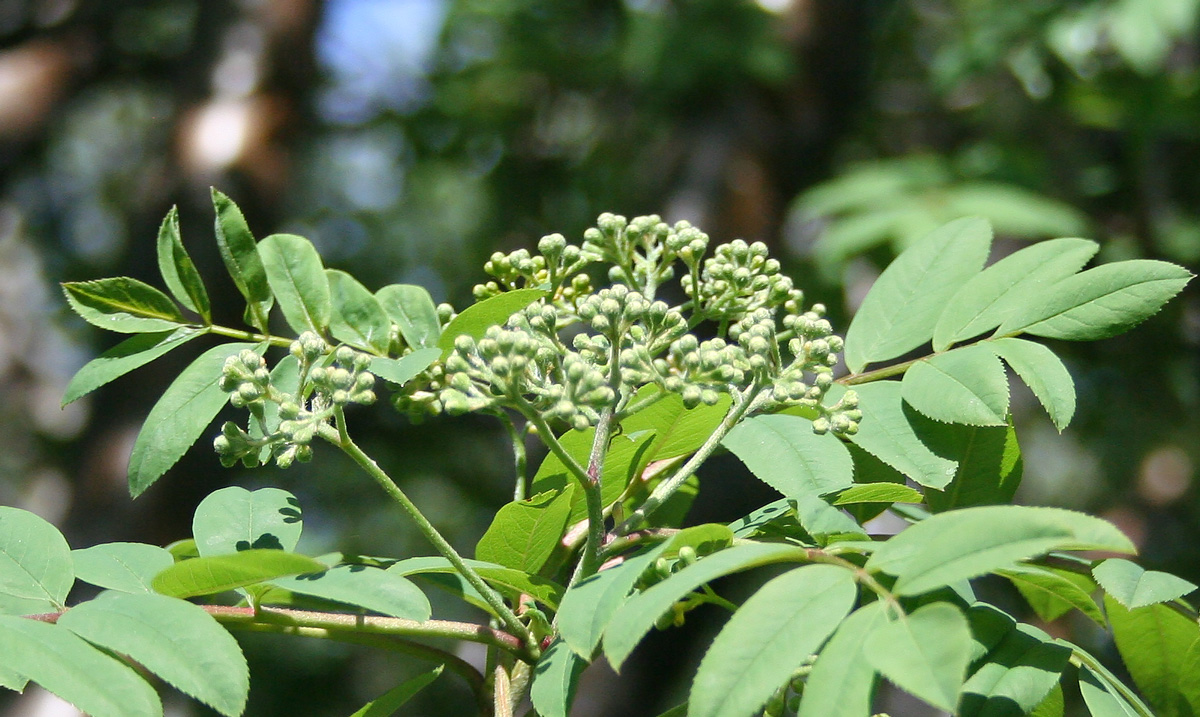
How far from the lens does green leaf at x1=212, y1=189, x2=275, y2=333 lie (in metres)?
0.96

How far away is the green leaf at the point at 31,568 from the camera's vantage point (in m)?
0.77

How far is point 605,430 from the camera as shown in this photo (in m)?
0.78

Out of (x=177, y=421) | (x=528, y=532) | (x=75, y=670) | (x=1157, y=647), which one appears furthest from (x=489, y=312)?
(x=1157, y=647)

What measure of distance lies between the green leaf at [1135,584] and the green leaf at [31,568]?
854 millimetres

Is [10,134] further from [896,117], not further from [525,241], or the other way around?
[896,117]

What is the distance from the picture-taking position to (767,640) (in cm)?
62

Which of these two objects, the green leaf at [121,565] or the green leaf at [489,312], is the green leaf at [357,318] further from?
the green leaf at [121,565]

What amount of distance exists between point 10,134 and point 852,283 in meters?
4.42

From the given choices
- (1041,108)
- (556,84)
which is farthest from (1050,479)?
(556,84)

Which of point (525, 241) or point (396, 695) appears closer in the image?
point (396, 695)

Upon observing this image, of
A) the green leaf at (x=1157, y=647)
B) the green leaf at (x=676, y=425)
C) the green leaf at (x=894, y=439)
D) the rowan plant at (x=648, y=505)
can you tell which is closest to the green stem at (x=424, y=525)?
the rowan plant at (x=648, y=505)

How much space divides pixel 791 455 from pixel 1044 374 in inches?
9.5

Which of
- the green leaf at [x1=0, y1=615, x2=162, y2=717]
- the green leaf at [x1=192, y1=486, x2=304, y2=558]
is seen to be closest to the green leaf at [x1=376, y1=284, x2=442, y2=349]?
the green leaf at [x1=192, y1=486, x2=304, y2=558]

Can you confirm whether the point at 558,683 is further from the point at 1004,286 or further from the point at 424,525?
the point at 1004,286
